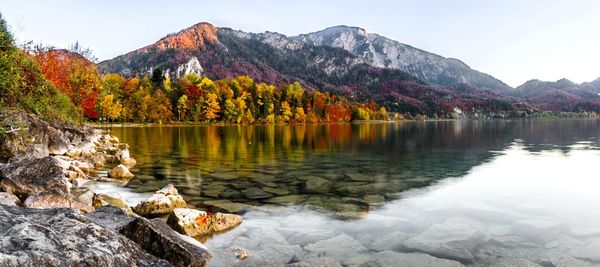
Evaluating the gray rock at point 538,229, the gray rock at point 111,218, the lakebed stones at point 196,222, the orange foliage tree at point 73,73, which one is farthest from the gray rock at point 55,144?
the orange foliage tree at point 73,73

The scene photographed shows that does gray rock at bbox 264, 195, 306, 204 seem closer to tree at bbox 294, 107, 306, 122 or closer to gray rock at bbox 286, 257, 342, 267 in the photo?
A: gray rock at bbox 286, 257, 342, 267

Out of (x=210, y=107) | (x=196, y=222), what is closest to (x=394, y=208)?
(x=196, y=222)

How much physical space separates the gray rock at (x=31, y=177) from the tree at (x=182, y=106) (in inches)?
4183

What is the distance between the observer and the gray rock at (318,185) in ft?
61.9

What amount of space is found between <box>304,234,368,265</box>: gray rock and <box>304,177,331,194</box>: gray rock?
7215 mm

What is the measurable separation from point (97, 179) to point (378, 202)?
14.1 meters

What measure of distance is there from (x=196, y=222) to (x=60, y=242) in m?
6.41

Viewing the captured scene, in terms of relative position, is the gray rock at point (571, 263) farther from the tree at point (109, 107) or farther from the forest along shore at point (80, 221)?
the tree at point (109, 107)

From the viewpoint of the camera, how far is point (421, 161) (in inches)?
1209

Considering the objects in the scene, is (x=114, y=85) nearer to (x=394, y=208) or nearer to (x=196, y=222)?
(x=394, y=208)

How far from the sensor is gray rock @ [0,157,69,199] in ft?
37.3

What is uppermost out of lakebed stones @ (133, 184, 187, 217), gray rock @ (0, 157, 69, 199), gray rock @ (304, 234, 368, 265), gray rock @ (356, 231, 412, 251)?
gray rock @ (0, 157, 69, 199)

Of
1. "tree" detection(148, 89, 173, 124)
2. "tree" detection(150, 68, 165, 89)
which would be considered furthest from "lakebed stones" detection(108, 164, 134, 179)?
"tree" detection(150, 68, 165, 89)

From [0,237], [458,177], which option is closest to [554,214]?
[458,177]
